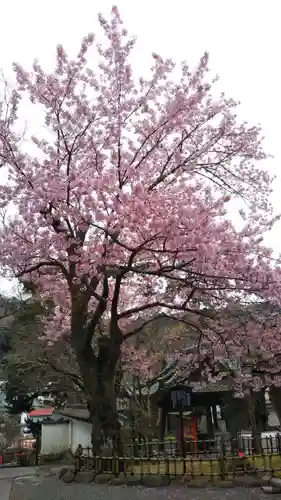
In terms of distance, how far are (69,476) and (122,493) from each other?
210 cm

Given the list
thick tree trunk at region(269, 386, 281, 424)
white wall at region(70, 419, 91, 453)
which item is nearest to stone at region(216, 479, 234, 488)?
thick tree trunk at region(269, 386, 281, 424)

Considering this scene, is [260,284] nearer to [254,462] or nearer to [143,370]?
[254,462]

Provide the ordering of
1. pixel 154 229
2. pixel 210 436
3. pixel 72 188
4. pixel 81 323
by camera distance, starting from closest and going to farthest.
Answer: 1. pixel 154 229
2. pixel 72 188
3. pixel 81 323
4. pixel 210 436

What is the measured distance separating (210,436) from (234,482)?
42.3 feet

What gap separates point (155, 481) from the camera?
9.18 meters

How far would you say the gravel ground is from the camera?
8.20m

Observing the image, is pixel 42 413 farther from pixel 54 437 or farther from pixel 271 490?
pixel 271 490

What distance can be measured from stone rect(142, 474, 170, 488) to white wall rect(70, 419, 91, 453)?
682 inches

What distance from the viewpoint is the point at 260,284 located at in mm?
9031

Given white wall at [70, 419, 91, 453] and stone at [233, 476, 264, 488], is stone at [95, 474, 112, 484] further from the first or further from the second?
white wall at [70, 419, 91, 453]

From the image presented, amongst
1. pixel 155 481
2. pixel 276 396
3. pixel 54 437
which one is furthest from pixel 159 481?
pixel 54 437

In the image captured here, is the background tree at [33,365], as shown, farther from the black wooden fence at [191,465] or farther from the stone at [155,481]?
the stone at [155,481]

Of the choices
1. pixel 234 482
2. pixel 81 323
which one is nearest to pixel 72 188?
pixel 81 323

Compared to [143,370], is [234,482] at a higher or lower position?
lower
